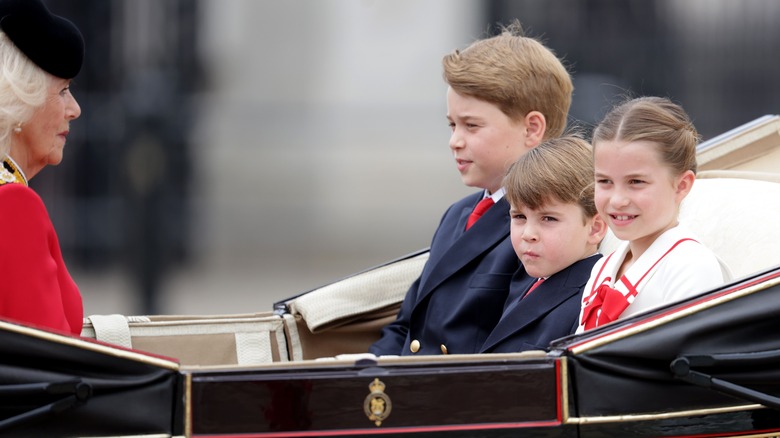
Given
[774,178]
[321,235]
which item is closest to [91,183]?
[321,235]

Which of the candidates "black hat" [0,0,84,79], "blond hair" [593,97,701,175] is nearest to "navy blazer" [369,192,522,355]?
"blond hair" [593,97,701,175]

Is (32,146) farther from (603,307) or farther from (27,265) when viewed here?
(603,307)

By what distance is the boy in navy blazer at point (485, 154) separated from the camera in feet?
9.15

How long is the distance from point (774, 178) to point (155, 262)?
5.40 m

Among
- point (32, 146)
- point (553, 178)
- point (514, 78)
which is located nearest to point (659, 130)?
point (553, 178)

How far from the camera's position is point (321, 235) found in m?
9.17

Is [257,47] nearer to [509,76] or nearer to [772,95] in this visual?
[772,95]

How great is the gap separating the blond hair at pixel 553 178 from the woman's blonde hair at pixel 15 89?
0.95m

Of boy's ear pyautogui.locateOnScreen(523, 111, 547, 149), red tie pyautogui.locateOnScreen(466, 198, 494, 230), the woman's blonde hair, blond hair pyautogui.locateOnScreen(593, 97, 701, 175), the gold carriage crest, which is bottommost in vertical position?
the gold carriage crest

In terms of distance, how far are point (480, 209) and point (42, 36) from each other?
104 cm

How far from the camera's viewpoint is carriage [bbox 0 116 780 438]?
6.65 feet

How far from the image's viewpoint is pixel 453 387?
6.86 ft

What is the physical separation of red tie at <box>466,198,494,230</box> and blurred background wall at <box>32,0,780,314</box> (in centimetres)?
450

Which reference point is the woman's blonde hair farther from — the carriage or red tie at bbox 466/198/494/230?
red tie at bbox 466/198/494/230
